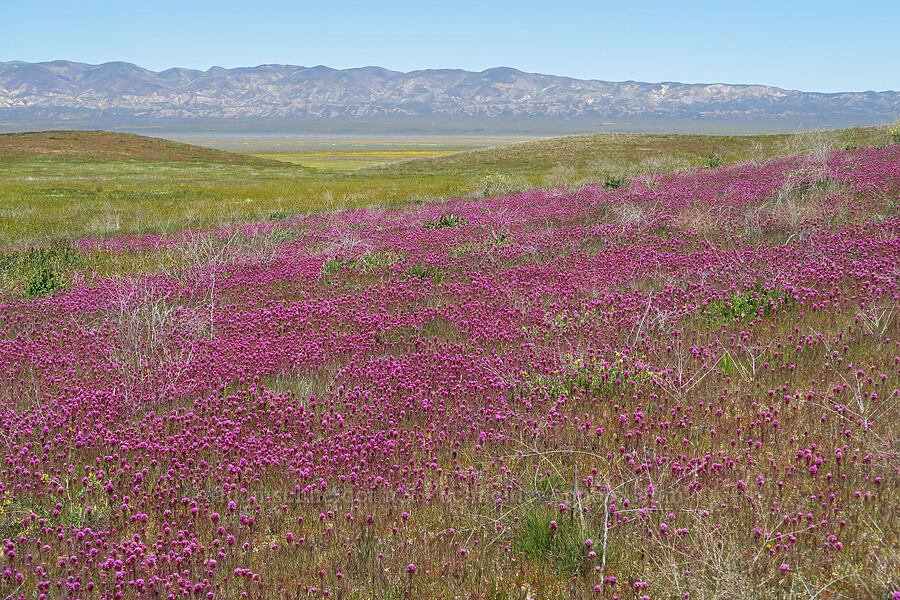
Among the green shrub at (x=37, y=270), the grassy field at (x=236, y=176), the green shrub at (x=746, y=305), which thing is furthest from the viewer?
the grassy field at (x=236, y=176)

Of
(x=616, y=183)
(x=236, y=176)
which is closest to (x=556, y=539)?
(x=616, y=183)

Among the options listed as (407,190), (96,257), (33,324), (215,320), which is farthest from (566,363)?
(407,190)

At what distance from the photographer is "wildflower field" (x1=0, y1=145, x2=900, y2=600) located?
12.1 feet

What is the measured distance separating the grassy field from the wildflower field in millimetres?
15683

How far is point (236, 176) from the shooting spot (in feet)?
182

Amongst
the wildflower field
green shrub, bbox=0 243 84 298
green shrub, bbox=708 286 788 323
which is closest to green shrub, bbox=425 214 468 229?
the wildflower field

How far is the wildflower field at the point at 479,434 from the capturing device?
3.70m

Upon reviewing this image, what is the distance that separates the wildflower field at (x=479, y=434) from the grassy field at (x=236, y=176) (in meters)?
15.7

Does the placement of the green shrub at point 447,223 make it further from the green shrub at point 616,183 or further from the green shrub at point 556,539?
the green shrub at point 556,539

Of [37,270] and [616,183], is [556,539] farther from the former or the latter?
[616,183]

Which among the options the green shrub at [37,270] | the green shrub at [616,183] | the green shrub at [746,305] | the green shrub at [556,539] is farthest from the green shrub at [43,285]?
the green shrub at [616,183]

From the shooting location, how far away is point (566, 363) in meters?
6.48

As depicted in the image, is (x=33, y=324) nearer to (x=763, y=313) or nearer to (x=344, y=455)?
(x=344, y=455)

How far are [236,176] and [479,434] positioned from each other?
54980mm
